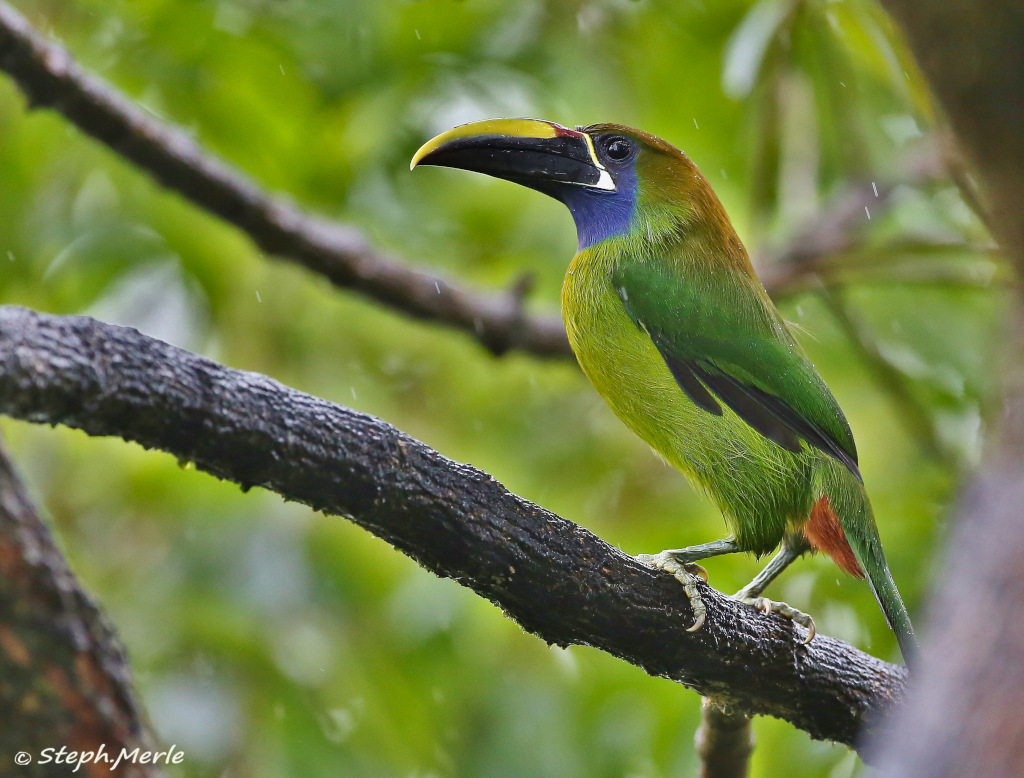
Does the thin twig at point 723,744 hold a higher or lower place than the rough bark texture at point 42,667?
lower

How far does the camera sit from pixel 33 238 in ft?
13.9

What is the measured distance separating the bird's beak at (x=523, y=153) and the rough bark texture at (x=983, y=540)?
2.31m

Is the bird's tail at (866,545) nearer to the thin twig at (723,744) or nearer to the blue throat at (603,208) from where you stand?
the thin twig at (723,744)

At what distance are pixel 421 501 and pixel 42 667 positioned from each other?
29.3 inches

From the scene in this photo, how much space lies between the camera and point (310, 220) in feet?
14.4

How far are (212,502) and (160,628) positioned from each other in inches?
24.4

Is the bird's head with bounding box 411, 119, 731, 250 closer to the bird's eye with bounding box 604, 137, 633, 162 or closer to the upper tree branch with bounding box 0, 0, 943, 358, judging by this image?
the bird's eye with bounding box 604, 137, 633, 162

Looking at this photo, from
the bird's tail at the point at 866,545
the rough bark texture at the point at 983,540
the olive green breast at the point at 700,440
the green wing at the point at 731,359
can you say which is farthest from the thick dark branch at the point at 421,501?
the rough bark texture at the point at 983,540

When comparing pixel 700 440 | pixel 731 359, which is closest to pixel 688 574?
pixel 700 440

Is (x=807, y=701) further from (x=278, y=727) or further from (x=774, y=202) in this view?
(x=774, y=202)

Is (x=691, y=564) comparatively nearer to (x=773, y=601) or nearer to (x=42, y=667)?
(x=773, y=601)

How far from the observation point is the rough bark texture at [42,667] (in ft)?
4.67

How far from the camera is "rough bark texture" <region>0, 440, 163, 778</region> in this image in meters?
1.42

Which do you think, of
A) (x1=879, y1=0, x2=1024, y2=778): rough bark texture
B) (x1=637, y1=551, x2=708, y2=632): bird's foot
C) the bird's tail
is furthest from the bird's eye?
(x1=879, y1=0, x2=1024, y2=778): rough bark texture
